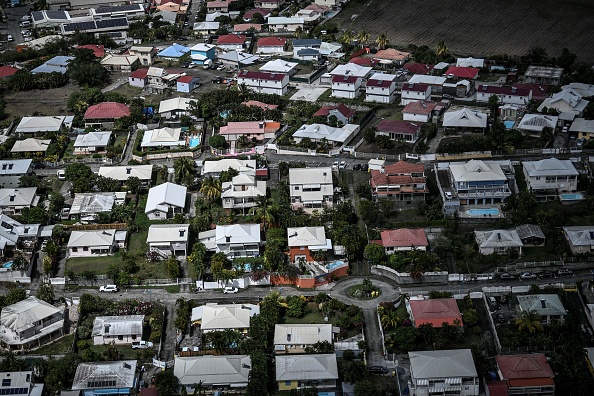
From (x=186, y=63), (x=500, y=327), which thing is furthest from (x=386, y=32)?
(x=500, y=327)

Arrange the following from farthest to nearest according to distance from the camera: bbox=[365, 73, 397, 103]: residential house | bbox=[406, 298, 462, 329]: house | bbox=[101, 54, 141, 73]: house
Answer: bbox=[101, 54, 141, 73]: house < bbox=[365, 73, 397, 103]: residential house < bbox=[406, 298, 462, 329]: house

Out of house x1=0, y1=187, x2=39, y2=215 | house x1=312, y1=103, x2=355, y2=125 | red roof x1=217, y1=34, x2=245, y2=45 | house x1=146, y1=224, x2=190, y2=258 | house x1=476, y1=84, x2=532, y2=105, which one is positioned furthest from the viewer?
red roof x1=217, y1=34, x2=245, y2=45

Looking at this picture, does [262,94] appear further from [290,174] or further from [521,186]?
[521,186]

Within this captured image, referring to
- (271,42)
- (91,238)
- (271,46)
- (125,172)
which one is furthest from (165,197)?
(271,42)

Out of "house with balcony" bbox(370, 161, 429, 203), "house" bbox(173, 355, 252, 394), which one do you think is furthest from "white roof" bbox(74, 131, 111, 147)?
"house" bbox(173, 355, 252, 394)

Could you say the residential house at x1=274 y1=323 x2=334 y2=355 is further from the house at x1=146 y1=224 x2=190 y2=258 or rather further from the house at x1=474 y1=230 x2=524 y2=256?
the house at x1=474 y1=230 x2=524 y2=256

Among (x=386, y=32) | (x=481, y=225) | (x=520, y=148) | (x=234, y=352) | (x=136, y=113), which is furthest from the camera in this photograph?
(x=386, y=32)
